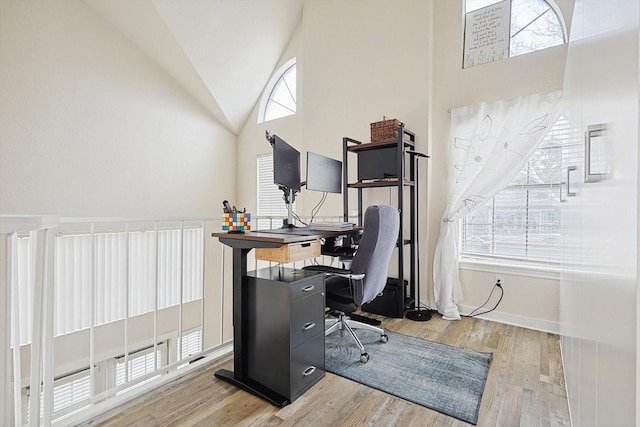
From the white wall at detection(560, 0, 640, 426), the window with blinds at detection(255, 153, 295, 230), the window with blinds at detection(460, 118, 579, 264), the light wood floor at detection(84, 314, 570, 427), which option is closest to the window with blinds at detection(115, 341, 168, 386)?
the window with blinds at detection(255, 153, 295, 230)

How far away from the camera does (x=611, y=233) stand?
0.78 metres

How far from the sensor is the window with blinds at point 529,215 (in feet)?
8.74

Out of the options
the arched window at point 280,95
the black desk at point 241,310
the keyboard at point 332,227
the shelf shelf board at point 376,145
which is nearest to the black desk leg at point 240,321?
the black desk at point 241,310

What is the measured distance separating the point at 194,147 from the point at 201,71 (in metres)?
1.10

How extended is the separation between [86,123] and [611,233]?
4540 millimetres

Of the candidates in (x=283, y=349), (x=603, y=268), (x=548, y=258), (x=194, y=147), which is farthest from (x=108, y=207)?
(x=548, y=258)

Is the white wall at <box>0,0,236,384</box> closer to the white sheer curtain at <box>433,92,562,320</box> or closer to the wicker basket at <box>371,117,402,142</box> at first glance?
the wicker basket at <box>371,117,402,142</box>

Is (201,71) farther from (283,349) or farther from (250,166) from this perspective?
(283,349)

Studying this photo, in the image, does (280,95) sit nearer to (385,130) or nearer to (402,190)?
(385,130)

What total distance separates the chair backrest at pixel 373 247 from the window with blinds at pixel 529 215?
1.36 metres

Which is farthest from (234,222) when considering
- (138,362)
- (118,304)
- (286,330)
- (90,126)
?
(138,362)

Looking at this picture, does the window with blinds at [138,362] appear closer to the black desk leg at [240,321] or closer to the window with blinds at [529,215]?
the black desk leg at [240,321]

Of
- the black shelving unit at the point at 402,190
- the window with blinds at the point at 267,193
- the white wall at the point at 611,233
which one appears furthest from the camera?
the window with blinds at the point at 267,193

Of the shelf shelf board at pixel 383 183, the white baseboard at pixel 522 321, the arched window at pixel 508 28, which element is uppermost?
the arched window at pixel 508 28
